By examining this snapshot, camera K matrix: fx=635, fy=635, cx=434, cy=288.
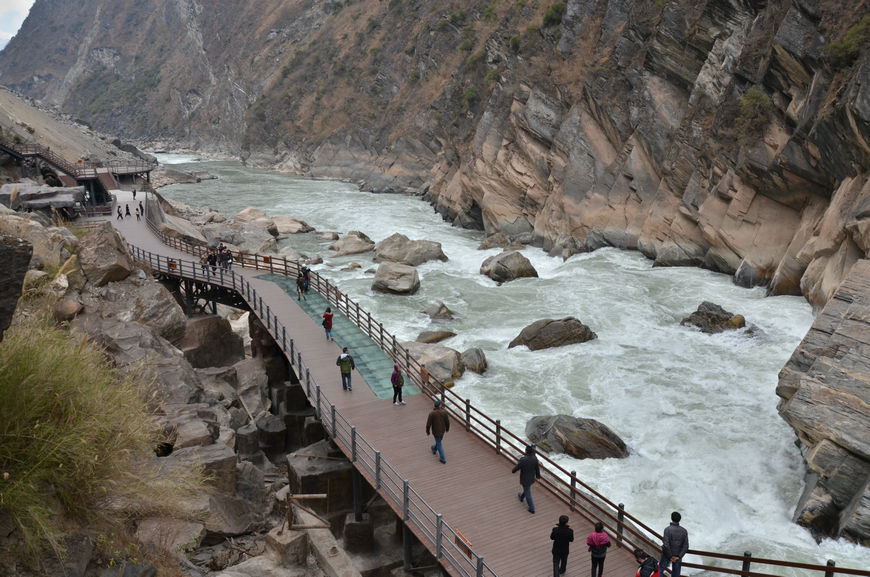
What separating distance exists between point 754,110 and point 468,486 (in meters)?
27.9

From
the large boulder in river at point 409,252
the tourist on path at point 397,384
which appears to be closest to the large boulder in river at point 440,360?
the tourist on path at point 397,384

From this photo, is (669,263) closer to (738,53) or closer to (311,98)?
(738,53)

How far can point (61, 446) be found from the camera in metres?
7.81

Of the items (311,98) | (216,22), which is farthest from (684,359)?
(216,22)

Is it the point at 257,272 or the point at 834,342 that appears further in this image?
the point at 257,272

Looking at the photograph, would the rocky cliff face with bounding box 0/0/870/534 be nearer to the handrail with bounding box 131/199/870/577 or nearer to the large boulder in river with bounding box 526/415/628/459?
the large boulder in river with bounding box 526/415/628/459

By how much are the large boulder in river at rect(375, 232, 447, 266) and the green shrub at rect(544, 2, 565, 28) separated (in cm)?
2444

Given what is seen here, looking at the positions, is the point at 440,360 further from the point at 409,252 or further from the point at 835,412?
the point at 409,252

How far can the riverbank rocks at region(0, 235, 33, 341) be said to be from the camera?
7.29 m

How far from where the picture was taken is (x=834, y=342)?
632 inches

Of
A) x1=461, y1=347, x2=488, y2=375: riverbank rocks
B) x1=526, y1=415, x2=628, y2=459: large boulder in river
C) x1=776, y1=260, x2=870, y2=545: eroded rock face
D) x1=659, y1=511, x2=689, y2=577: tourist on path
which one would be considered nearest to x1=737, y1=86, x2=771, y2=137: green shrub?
x1=776, y1=260, x2=870, y2=545: eroded rock face

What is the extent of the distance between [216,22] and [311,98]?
72666 millimetres

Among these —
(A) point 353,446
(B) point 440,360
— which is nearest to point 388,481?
(A) point 353,446

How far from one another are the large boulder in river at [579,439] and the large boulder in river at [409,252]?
22808 mm
